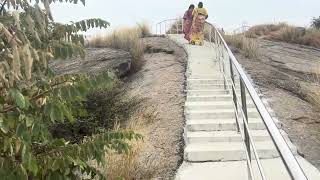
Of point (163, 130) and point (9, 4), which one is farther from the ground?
point (9, 4)

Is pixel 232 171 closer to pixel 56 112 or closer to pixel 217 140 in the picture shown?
pixel 217 140

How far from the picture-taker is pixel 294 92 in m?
12.1

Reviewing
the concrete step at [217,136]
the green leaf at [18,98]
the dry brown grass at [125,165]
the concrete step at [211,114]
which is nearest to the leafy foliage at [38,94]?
the green leaf at [18,98]

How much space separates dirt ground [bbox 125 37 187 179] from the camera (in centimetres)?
750

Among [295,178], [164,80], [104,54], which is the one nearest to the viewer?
[295,178]

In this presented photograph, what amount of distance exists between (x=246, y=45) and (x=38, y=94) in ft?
51.0

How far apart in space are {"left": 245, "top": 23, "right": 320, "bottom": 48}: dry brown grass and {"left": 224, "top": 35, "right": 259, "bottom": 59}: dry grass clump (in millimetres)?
6094

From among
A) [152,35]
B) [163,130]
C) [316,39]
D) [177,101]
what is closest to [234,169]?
[163,130]

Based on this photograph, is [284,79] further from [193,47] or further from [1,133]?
[1,133]

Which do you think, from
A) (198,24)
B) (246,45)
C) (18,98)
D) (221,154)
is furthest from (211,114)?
(198,24)

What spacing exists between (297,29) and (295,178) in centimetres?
2707

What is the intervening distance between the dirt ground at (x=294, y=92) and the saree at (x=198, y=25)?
1.65 metres

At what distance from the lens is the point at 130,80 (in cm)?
1477

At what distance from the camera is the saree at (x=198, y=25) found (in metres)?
19.3
